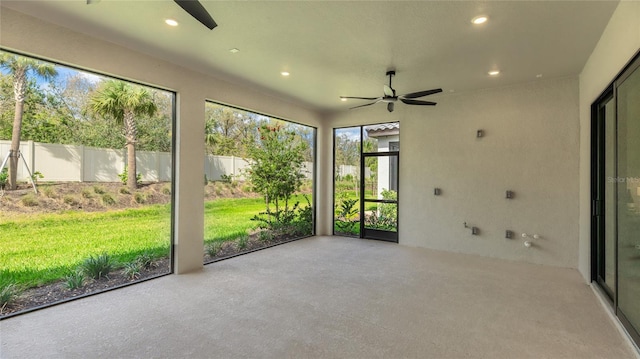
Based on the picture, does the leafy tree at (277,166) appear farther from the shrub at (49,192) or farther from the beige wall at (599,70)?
the beige wall at (599,70)

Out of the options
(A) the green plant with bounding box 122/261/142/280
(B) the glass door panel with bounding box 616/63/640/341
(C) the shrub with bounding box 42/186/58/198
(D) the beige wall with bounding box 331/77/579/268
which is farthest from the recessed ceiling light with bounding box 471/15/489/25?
(A) the green plant with bounding box 122/261/142/280

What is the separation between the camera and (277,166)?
6.12m

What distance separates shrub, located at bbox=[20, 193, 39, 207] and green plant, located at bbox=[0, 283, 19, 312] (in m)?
0.81

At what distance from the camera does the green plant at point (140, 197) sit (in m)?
3.94

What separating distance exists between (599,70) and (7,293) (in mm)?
6694

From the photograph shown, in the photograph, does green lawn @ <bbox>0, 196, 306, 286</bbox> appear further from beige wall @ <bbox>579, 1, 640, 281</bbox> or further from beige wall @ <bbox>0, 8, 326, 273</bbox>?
beige wall @ <bbox>579, 1, 640, 281</bbox>

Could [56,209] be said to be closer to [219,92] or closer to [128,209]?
[128,209]

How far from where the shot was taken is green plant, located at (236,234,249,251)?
5.41m

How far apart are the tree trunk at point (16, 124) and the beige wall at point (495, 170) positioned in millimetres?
5452

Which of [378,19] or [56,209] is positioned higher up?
[378,19]

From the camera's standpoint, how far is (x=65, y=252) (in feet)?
11.0

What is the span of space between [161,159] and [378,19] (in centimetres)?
328

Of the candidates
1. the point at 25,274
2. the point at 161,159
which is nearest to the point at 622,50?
the point at 161,159

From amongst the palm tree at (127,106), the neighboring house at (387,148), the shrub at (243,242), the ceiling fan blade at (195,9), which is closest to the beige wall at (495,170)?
the neighboring house at (387,148)
